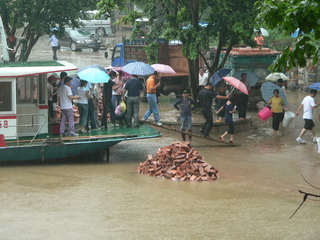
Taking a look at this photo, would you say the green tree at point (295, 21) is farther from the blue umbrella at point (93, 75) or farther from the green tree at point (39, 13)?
the green tree at point (39, 13)

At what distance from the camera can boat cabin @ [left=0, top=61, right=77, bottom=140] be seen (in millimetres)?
15945

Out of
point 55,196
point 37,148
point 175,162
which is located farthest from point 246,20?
point 55,196

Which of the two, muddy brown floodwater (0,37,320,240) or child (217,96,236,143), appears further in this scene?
child (217,96,236,143)

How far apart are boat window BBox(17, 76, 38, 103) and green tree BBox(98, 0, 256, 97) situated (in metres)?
5.68

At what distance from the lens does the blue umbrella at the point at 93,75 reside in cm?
1691

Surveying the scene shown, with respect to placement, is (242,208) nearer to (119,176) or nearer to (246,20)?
(119,176)

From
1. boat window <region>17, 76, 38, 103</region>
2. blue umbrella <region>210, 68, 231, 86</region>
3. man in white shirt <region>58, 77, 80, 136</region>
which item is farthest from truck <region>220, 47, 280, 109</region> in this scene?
boat window <region>17, 76, 38, 103</region>

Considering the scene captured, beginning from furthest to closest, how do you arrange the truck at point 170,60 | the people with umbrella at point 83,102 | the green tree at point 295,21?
1. the truck at point 170,60
2. the people with umbrella at point 83,102
3. the green tree at point 295,21

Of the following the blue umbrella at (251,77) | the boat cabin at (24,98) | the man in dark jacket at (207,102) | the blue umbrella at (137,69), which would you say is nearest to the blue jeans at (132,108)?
the blue umbrella at (137,69)

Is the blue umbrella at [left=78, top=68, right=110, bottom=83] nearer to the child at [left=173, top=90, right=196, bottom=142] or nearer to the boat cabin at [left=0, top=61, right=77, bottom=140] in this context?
the boat cabin at [left=0, top=61, right=77, bottom=140]

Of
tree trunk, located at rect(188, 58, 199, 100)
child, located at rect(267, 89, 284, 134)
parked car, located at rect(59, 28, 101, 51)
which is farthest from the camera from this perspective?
parked car, located at rect(59, 28, 101, 51)

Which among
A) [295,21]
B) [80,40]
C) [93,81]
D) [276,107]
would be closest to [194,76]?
[276,107]

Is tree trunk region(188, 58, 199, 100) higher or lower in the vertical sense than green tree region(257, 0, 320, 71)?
lower

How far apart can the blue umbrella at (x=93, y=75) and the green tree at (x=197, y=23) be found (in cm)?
420
